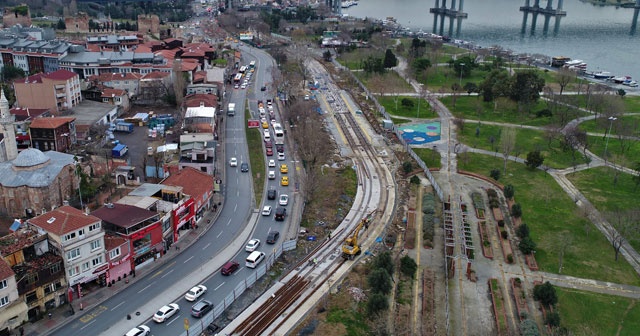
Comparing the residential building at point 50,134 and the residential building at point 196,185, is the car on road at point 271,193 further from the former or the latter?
the residential building at point 50,134

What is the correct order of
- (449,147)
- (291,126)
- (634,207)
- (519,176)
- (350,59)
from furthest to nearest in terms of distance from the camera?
1. (350,59)
2. (291,126)
3. (449,147)
4. (519,176)
5. (634,207)

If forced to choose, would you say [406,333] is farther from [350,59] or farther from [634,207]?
[350,59]

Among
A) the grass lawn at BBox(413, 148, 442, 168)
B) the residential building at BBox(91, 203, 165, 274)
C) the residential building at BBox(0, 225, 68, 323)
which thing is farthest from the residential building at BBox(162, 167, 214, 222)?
the grass lawn at BBox(413, 148, 442, 168)

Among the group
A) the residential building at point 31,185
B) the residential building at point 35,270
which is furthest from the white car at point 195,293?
the residential building at point 31,185

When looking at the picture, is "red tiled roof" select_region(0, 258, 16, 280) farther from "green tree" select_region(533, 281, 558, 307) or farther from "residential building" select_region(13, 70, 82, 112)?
"residential building" select_region(13, 70, 82, 112)

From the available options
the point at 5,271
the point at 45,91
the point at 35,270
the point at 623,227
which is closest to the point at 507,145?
the point at 623,227

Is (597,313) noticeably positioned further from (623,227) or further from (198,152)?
(198,152)

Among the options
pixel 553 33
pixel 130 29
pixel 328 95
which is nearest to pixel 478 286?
pixel 328 95
